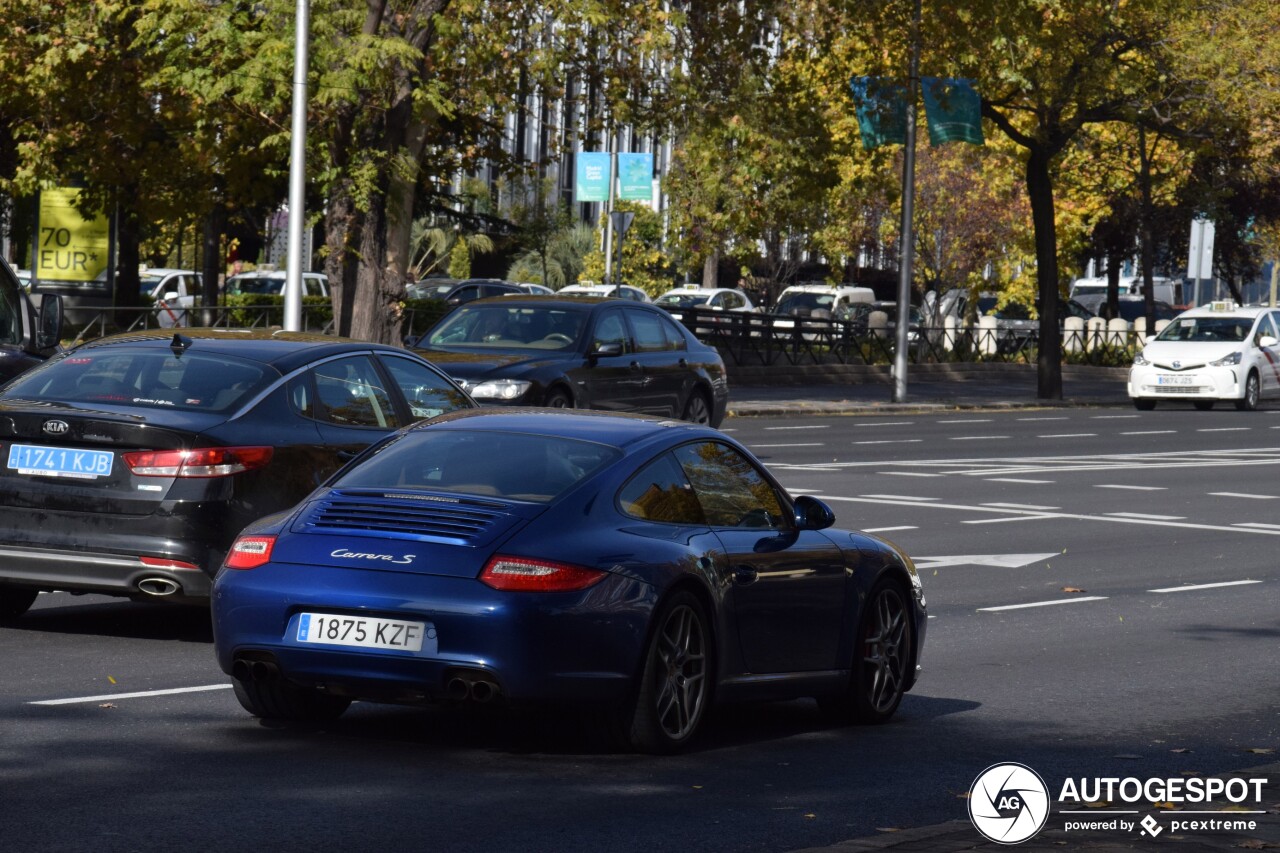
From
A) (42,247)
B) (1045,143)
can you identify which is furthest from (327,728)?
(1045,143)

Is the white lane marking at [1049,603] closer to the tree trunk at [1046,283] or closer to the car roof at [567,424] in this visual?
the car roof at [567,424]

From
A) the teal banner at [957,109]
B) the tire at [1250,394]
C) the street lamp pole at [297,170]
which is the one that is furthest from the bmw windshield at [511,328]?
the tire at [1250,394]

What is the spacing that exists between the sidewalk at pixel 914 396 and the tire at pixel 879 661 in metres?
24.8

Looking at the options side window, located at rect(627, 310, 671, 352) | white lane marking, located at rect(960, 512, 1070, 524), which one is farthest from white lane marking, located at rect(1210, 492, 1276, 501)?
side window, located at rect(627, 310, 671, 352)

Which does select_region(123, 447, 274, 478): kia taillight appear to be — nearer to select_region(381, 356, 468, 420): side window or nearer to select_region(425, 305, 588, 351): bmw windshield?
select_region(381, 356, 468, 420): side window

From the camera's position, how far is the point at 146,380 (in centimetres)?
1034

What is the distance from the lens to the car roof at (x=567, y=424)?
8211 millimetres

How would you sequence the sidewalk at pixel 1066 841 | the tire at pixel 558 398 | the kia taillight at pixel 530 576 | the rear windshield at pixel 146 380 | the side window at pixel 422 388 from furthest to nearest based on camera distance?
the tire at pixel 558 398, the side window at pixel 422 388, the rear windshield at pixel 146 380, the kia taillight at pixel 530 576, the sidewalk at pixel 1066 841

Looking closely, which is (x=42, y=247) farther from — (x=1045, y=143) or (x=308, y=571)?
(x=308, y=571)

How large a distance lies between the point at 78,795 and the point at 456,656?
1.29m

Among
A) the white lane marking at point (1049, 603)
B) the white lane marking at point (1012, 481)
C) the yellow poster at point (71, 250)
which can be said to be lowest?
the white lane marking at point (1012, 481)

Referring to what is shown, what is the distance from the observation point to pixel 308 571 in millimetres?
7469

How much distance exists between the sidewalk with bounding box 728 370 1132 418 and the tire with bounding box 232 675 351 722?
Answer: 84.9ft

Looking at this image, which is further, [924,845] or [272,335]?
[272,335]
